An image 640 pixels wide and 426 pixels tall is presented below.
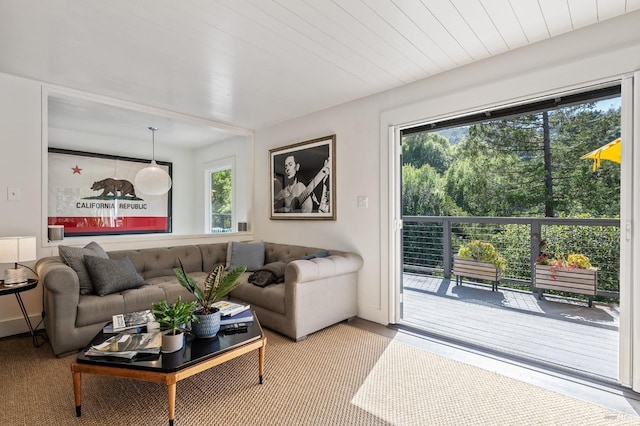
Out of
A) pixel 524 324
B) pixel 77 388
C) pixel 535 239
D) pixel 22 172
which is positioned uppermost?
pixel 22 172

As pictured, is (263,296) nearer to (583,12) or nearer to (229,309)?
(229,309)

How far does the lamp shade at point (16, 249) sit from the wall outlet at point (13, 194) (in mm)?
571

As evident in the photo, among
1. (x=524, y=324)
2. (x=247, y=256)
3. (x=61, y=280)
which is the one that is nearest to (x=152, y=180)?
(x=247, y=256)

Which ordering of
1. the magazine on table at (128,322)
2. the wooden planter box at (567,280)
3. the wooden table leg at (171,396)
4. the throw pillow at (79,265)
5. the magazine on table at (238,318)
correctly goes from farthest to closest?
the wooden planter box at (567,280) < the throw pillow at (79,265) < the magazine on table at (238,318) < the magazine on table at (128,322) < the wooden table leg at (171,396)

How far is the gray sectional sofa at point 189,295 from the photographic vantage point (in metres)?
2.45

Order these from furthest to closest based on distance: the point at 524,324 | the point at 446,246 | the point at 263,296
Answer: the point at 446,246
the point at 524,324
the point at 263,296

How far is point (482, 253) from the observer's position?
4.70 meters

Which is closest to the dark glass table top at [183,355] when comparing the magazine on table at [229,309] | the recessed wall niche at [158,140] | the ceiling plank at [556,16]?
the magazine on table at [229,309]

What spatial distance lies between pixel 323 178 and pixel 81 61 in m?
2.46

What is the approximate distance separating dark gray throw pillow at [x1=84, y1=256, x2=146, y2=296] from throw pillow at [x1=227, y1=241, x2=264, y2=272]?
1204 mm

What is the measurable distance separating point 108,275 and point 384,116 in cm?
294

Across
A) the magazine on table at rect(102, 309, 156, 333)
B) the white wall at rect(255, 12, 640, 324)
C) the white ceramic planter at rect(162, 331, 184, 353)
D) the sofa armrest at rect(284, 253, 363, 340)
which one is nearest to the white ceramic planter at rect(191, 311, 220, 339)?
the white ceramic planter at rect(162, 331, 184, 353)

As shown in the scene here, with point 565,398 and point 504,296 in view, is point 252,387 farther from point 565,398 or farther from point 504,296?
point 504,296

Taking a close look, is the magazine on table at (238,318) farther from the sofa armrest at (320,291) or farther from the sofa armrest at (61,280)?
the sofa armrest at (61,280)
